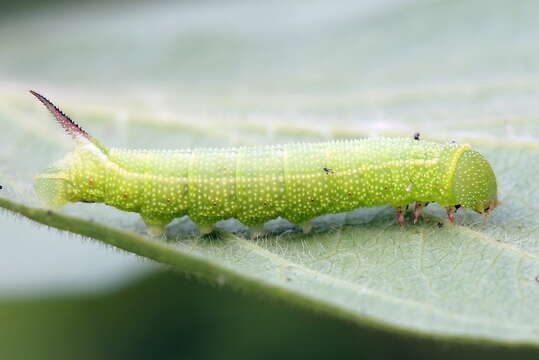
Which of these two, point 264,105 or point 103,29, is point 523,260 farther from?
point 103,29

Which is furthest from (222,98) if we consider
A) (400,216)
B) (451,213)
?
(451,213)

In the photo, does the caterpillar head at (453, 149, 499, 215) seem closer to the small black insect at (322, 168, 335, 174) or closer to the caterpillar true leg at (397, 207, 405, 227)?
the caterpillar true leg at (397, 207, 405, 227)

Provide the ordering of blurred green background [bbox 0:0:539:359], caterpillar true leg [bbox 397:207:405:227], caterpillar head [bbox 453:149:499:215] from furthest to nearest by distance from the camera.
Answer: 1. blurred green background [bbox 0:0:539:359]
2. caterpillar true leg [bbox 397:207:405:227]
3. caterpillar head [bbox 453:149:499:215]

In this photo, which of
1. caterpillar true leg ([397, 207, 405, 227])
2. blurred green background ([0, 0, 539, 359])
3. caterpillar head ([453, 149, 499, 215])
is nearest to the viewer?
caterpillar head ([453, 149, 499, 215])

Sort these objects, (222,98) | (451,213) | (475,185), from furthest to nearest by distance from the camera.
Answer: (222,98)
(451,213)
(475,185)

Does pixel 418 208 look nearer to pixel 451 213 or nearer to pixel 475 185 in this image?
pixel 451 213

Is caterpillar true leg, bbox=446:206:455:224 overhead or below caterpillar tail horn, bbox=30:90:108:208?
below

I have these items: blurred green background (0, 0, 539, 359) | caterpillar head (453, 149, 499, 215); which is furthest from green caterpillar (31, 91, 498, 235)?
blurred green background (0, 0, 539, 359)

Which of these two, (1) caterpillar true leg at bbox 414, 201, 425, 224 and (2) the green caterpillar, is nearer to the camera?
(2) the green caterpillar
